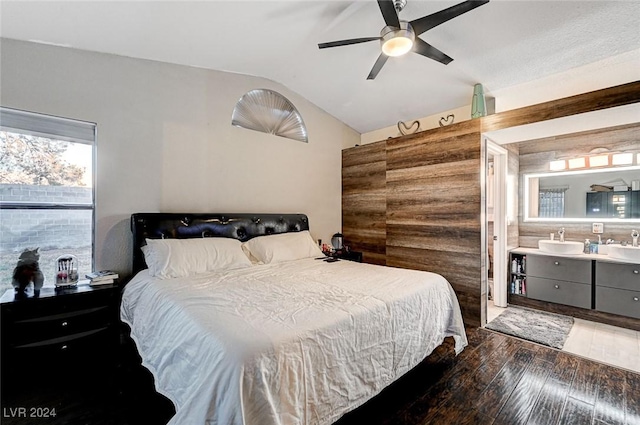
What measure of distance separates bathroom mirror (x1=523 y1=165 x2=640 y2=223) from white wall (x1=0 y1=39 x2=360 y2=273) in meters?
3.60

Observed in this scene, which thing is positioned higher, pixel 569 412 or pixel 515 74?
pixel 515 74

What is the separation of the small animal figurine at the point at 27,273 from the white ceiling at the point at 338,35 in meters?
1.71

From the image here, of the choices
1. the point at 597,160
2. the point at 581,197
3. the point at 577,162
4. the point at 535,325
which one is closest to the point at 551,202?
the point at 581,197

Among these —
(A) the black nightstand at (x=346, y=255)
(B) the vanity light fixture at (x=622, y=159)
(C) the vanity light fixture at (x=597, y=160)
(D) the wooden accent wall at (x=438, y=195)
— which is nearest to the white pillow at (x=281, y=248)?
(A) the black nightstand at (x=346, y=255)

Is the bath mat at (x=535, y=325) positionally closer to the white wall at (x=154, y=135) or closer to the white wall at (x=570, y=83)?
the white wall at (x=570, y=83)

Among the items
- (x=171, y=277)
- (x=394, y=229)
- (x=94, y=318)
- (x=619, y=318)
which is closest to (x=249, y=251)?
(x=171, y=277)

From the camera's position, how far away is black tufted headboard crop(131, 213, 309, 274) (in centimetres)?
261

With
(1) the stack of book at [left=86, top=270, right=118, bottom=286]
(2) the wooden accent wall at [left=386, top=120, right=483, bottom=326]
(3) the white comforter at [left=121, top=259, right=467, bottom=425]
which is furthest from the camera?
(2) the wooden accent wall at [left=386, top=120, right=483, bottom=326]

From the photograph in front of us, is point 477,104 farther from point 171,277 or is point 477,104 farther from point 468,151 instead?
point 171,277

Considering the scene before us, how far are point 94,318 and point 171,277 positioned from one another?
26.3 inches

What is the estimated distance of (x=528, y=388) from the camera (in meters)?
2.03

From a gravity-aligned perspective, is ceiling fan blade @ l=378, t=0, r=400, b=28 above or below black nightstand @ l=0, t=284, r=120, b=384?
above

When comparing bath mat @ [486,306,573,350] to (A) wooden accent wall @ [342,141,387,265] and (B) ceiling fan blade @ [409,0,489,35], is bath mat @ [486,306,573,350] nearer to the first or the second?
(A) wooden accent wall @ [342,141,387,265]

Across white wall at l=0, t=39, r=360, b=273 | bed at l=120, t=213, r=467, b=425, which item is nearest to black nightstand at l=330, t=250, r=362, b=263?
bed at l=120, t=213, r=467, b=425
